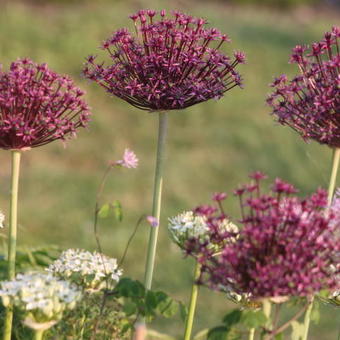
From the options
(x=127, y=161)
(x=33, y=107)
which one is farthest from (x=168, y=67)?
(x=33, y=107)

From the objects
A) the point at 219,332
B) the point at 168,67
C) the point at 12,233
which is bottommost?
the point at 219,332

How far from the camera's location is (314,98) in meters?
2.13

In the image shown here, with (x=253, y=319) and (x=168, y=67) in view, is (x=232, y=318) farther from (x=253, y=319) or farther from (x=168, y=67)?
(x=168, y=67)

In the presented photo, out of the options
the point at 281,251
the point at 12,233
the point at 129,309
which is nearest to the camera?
the point at 281,251

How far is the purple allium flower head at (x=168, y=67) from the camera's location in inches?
87.5

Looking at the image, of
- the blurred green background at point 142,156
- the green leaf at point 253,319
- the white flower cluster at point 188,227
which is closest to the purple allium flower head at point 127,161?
the white flower cluster at point 188,227

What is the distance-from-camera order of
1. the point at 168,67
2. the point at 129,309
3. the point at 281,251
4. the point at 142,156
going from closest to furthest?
the point at 281,251 → the point at 129,309 → the point at 168,67 → the point at 142,156

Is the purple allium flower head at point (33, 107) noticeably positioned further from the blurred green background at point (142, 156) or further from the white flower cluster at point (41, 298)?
the blurred green background at point (142, 156)

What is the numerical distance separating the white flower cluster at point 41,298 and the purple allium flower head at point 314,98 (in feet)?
2.76

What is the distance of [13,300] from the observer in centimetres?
178

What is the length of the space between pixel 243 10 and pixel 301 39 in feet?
15.2

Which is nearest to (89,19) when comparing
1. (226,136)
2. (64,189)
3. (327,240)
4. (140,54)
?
(226,136)

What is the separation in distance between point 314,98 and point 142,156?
6.55 meters

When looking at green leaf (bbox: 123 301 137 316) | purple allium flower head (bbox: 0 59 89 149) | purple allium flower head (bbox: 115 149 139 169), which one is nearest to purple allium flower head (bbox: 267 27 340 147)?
purple allium flower head (bbox: 115 149 139 169)
